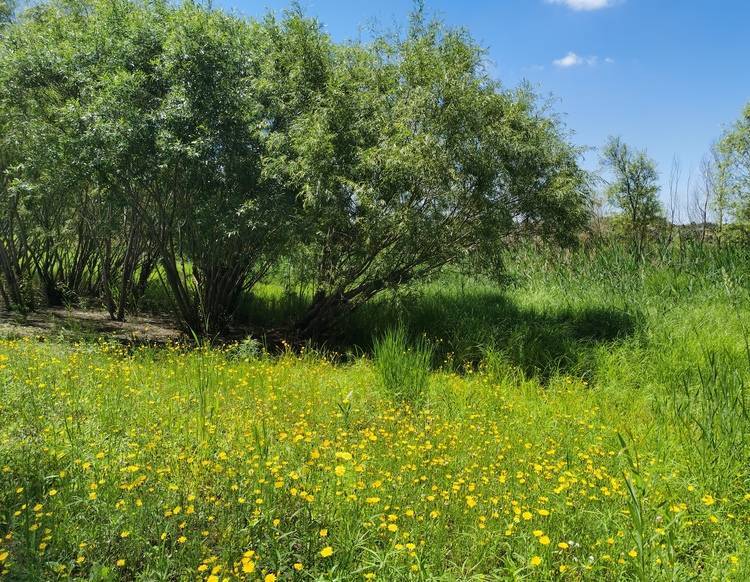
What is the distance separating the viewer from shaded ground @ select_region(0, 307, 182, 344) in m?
7.71

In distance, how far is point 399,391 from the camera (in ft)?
16.5

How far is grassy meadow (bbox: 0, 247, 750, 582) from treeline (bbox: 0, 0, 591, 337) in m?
1.68

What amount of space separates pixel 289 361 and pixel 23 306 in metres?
5.81

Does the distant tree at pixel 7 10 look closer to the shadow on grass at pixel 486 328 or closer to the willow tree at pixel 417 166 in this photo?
the willow tree at pixel 417 166

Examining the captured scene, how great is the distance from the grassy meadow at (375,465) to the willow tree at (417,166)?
1521 mm

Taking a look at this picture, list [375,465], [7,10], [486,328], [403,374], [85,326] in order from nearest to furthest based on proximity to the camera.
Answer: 1. [375,465]
2. [403,374]
3. [486,328]
4. [85,326]
5. [7,10]

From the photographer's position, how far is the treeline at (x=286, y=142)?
22.1 feet

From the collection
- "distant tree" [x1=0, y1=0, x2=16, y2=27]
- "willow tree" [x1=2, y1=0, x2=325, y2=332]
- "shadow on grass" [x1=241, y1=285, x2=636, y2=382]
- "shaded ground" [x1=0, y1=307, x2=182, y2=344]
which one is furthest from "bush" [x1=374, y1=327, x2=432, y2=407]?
"distant tree" [x1=0, y1=0, x2=16, y2=27]

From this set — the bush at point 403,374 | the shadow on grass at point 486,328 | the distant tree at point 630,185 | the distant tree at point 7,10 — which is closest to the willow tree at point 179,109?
the distant tree at point 7,10

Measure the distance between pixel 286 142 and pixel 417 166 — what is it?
1.74 m

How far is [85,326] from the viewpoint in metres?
8.48

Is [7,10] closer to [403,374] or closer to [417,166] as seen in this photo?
[417,166]

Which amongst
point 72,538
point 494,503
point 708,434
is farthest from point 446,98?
point 72,538

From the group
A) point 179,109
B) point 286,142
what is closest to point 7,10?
point 179,109
